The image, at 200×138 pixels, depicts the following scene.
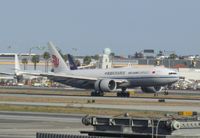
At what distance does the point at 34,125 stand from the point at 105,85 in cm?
5669

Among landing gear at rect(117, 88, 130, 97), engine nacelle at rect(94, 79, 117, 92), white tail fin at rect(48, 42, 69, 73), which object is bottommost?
landing gear at rect(117, 88, 130, 97)

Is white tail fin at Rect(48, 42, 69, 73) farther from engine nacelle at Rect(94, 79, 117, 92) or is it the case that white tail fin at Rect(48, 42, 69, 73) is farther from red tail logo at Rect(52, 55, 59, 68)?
engine nacelle at Rect(94, 79, 117, 92)

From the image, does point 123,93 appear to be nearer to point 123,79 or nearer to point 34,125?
point 123,79

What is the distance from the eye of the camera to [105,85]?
98.1m

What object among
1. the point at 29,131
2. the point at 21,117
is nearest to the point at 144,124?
the point at 29,131

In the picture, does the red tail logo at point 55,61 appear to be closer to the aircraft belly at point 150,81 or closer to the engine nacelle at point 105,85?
the engine nacelle at point 105,85

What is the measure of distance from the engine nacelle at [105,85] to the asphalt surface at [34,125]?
Answer: 4455 cm

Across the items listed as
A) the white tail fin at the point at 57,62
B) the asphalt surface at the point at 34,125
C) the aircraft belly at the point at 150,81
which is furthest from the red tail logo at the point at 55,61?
the asphalt surface at the point at 34,125

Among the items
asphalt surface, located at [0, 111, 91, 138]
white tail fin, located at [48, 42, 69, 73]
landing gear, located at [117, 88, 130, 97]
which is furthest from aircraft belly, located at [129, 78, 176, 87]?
asphalt surface, located at [0, 111, 91, 138]

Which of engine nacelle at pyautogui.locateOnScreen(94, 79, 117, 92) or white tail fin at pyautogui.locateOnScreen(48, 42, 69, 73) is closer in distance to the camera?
engine nacelle at pyautogui.locateOnScreen(94, 79, 117, 92)

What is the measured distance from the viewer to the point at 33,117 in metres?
49.7

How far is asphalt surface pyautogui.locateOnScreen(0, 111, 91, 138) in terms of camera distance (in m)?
35.6

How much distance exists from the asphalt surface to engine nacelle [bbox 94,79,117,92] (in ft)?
146

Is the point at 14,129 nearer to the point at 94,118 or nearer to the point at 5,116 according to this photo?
the point at 5,116
